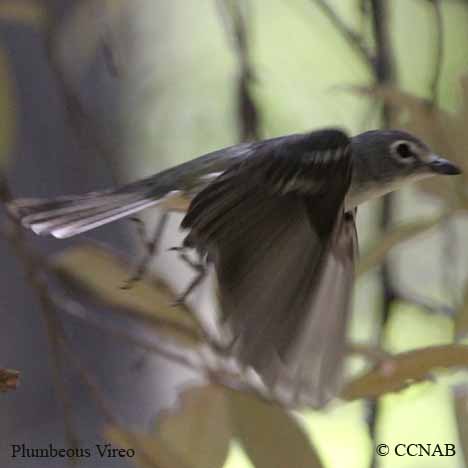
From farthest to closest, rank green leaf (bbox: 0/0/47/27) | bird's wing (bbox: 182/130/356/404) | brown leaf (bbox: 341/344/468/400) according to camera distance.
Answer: green leaf (bbox: 0/0/47/27), brown leaf (bbox: 341/344/468/400), bird's wing (bbox: 182/130/356/404)

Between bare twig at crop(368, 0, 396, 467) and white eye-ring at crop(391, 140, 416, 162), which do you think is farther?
bare twig at crop(368, 0, 396, 467)

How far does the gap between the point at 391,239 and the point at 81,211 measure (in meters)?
0.23

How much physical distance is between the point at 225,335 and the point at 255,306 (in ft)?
0.05

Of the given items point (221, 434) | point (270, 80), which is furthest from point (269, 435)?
point (270, 80)

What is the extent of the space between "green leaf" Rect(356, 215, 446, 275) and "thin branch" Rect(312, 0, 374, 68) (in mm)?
121

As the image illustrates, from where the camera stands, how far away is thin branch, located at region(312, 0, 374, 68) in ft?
1.80

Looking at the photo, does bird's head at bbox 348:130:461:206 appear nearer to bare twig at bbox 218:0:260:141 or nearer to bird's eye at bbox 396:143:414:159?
bird's eye at bbox 396:143:414:159

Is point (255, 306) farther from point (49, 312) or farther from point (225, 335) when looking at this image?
point (49, 312)

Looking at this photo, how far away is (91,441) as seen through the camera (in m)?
0.43

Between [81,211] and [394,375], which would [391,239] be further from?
[81,211]

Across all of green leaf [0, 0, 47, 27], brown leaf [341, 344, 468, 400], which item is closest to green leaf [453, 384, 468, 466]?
brown leaf [341, 344, 468, 400]

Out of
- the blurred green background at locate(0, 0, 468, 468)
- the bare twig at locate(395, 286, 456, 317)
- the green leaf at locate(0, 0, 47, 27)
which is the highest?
the green leaf at locate(0, 0, 47, 27)

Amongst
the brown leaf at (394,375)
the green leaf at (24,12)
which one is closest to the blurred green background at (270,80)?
the green leaf at (24,12)

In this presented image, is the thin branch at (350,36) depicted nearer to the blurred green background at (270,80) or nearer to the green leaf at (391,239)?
the blurred green background at (270,80)
